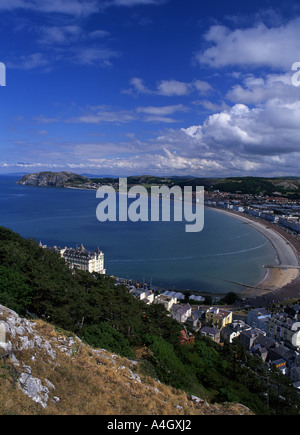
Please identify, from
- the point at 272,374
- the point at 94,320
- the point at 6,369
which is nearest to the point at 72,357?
the point at 6,369

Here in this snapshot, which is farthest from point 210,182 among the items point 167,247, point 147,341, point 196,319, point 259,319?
point 147,341

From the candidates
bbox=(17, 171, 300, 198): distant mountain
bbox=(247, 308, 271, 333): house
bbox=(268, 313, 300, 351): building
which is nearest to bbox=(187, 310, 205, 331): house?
bbox=(247, 308, 271, 333): house

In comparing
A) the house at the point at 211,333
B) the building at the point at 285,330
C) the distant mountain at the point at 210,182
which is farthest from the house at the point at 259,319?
the distant mountain at the point at 210,182

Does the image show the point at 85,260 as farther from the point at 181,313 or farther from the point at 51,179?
the point at 51,179

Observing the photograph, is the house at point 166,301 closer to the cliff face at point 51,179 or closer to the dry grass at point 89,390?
the dry grass at point 89,390

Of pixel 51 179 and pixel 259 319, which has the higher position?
pixel 51 179

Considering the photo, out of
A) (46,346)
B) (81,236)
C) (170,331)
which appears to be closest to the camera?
(46,346)
